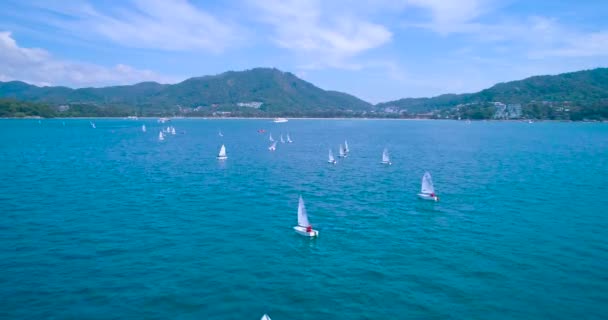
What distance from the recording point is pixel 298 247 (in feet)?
114

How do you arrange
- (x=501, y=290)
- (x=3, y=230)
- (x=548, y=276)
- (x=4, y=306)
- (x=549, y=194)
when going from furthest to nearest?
1. (x=549, y=194)
2. (x=3, y=230)
3. (x=548, y=276)
4. (x=501, y=290)
5. (x=4, y=306)

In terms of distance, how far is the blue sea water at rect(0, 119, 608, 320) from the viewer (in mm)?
25125

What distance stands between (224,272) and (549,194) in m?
46.5

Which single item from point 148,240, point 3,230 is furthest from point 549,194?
point 3,230

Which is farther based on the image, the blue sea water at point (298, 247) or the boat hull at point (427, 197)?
the boat hull at point (427, 197)

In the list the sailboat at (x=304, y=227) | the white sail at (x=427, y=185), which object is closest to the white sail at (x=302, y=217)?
the sailboat at (x=304, y=227)

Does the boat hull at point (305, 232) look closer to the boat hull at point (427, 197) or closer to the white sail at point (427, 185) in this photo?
the boat hull at point (427, 197)

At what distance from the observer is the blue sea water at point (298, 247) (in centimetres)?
2512

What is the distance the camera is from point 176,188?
57.5 meters

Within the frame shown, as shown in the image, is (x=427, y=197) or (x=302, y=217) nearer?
(x=302, y=217)

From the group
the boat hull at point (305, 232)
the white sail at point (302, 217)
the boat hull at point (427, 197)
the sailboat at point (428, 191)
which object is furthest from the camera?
the sailboat at point (428, 191)

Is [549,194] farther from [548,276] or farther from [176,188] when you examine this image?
[176,188]

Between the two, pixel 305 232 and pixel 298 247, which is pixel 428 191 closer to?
pixel 305 232

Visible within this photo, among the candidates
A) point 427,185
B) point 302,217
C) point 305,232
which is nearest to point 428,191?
point 427,185
